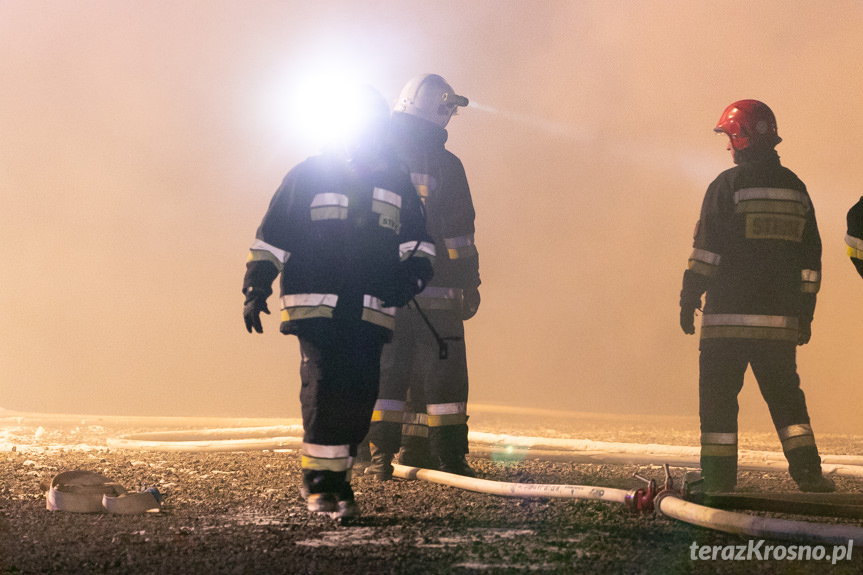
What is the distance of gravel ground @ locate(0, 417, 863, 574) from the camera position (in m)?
2.71

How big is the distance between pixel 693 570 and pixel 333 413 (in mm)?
1556

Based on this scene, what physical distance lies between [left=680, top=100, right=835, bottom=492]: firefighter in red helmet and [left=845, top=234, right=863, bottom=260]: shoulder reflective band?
1.04 feet

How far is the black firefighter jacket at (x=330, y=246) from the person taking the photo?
3.70 metres

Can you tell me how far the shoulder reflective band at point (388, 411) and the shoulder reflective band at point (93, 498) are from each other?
142 cm

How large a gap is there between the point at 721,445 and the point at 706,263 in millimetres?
948

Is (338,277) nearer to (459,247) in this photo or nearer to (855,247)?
(459,247)

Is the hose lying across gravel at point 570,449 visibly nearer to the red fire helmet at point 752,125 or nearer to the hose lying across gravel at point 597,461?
the hose lying across gravel at point 597,461

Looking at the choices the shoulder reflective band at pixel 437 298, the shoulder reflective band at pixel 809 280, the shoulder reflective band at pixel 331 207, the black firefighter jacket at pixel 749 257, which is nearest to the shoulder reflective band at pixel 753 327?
the black firefighter jacket at pixel 749 257

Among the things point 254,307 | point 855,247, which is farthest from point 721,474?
point 254,307

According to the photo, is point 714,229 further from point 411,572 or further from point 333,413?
point 411,572

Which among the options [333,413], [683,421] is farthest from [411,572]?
[683,421]

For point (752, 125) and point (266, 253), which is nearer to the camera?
point (266, 253)

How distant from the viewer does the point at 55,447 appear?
7.05 m

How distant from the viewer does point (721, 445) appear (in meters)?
4.61
